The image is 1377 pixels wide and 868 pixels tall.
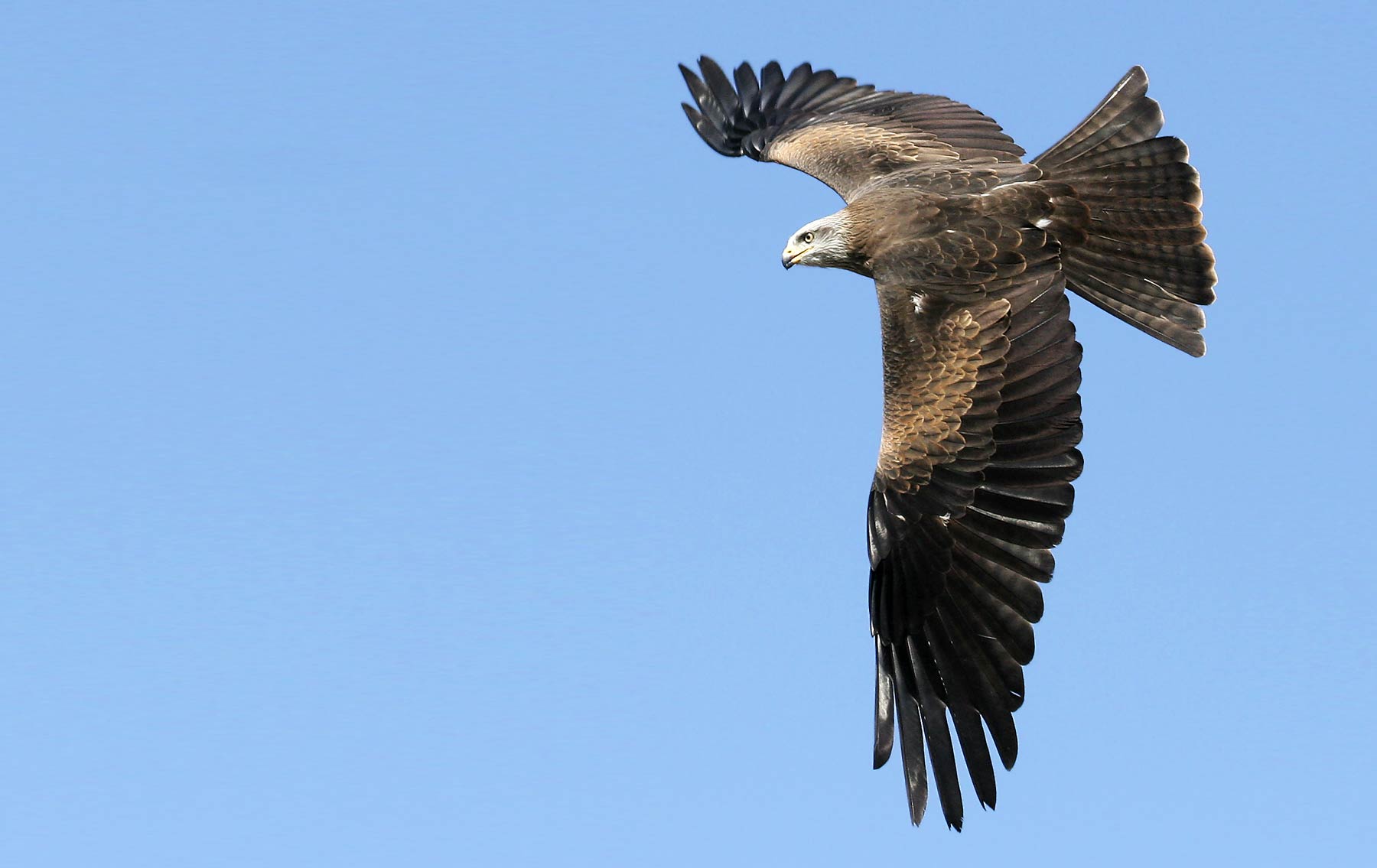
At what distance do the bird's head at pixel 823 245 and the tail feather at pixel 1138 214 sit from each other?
1394 millimetres

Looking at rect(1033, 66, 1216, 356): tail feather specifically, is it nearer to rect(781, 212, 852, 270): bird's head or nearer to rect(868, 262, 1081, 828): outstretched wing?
rect(868, 262, 1081, 828): outstretched wing

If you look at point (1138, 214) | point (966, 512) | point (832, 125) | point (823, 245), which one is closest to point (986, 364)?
point (966, 512)

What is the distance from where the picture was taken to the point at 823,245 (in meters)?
12.1

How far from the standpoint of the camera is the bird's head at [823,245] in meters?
12.0

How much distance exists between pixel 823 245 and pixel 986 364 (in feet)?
6.14

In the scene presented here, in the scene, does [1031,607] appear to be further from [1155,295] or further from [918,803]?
[1155,295]

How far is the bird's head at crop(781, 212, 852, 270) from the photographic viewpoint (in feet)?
39.3

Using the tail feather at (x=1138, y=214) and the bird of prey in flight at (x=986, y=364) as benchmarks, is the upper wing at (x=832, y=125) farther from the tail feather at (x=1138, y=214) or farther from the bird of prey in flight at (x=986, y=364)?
the tail feather at (x=1138, y=214)

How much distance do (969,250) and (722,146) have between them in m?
4.73

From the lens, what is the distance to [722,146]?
1541 cm

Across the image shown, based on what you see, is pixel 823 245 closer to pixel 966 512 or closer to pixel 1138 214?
pixel 1138 214

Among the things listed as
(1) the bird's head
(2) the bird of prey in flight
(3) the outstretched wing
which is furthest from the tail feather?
(1) the bird's head

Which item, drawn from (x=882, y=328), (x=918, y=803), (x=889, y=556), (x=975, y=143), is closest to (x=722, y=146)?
(x=975, y=143)

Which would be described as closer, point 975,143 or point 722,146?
point 975,143
